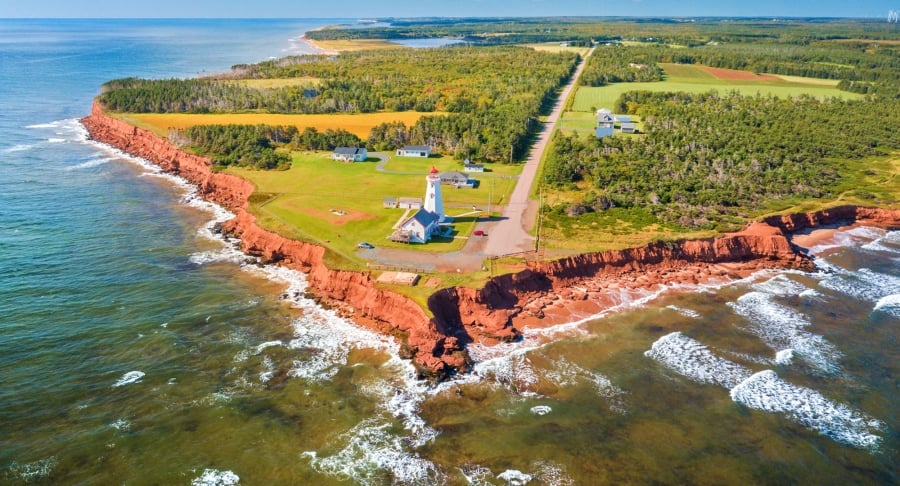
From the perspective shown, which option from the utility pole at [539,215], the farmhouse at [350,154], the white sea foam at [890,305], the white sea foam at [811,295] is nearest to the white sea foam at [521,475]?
the utility pole at [539,215]

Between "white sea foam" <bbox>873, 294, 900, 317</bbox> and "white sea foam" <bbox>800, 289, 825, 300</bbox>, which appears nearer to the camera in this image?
"white sea foam" <bbox>873, 294, 900, 317</bbox>

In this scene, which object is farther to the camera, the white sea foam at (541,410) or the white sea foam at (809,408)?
the white sea foam at (541,410)

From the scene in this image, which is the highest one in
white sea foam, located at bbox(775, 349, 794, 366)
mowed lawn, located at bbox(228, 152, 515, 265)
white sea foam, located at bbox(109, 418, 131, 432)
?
mowed lawn, located at bbox(228, 152, 515, 265)

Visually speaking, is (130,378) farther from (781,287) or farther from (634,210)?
(781,287)

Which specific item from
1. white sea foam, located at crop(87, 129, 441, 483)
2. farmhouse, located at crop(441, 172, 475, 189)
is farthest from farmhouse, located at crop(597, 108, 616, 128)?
white sea foam, located at crop(87, 129, 441, 483)

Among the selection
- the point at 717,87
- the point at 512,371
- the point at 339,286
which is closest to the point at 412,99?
the point at 717,87

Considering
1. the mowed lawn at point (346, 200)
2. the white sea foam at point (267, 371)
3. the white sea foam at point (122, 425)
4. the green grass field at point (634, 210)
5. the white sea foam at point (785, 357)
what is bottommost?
the white sea foam at point (122, 425)

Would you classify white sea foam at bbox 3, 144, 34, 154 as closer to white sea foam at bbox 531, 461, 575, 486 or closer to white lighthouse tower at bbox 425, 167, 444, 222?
white lighthouse tower at bbox 425, 167, 444, 222

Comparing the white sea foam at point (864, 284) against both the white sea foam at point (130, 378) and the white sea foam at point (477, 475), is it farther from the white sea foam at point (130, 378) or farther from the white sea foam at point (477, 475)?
the white sea foam at point (130, 378)
